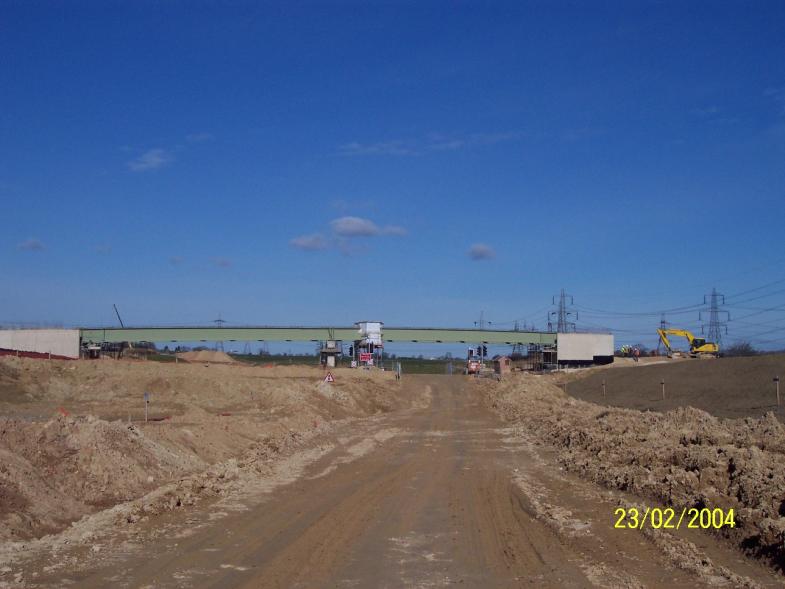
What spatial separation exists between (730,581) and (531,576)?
234 centimetres

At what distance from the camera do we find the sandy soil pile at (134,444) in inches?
525

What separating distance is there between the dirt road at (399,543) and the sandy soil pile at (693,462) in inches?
26.0

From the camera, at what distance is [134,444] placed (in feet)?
58.5

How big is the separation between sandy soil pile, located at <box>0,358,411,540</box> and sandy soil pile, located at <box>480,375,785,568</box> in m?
8.80

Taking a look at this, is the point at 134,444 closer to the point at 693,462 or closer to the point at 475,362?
the point at 693,462

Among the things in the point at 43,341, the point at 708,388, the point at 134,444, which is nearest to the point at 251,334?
the point at 43,341

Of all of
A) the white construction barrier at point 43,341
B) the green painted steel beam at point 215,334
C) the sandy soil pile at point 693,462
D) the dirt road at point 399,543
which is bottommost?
the dirt road at point 399,543

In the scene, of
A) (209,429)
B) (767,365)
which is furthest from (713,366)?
(209,429)

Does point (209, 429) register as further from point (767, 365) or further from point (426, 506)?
point (767, 365)

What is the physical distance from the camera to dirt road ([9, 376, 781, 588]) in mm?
9055

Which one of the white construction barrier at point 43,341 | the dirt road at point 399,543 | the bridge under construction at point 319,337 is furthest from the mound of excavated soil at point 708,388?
the white construction barrier at point 43,341

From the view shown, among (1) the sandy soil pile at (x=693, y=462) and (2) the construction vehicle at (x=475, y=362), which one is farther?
(2) the construction vehicle at (x=475, y=362)

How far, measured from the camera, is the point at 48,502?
13.2 m

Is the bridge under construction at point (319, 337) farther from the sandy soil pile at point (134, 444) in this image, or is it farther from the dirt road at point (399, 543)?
the dirt road at point (399, 543)
